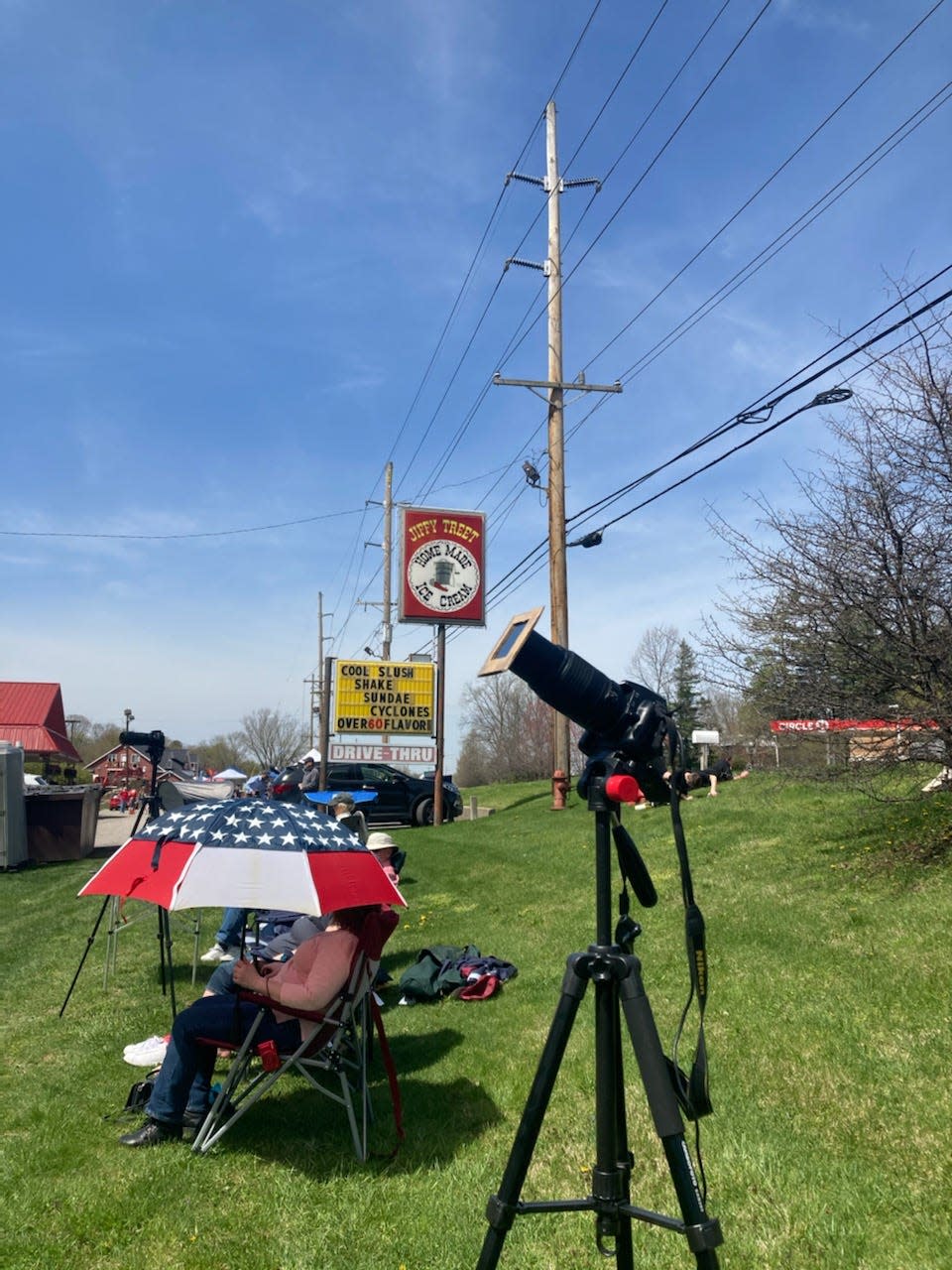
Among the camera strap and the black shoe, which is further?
the black shoe

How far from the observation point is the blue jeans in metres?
4.24

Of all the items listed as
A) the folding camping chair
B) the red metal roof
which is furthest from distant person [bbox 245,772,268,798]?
the red metal roof

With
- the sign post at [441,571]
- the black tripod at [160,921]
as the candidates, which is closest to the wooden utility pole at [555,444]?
the sign post at [441,571]

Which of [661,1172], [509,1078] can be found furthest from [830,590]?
[661,1172]

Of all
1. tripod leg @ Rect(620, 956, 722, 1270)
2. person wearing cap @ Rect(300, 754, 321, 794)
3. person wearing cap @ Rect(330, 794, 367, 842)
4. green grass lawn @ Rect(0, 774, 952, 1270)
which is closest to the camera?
tripod leg @ Rect(620, 956, 722, 1270)

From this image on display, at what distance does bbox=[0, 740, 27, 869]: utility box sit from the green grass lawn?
7.28 m

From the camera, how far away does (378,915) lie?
15.0 feet

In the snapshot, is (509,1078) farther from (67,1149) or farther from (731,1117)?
(67,1149)

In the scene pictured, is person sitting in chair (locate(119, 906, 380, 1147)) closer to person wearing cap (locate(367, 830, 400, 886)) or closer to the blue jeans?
the blue jeans

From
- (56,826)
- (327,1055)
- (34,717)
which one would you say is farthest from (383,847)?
(34,717)

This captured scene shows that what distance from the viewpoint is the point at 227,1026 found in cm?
425

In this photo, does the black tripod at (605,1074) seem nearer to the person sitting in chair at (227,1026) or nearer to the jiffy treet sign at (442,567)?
the person sitting in chair at (227,1026)

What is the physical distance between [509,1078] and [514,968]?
211 centimetres

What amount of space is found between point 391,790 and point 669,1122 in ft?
61.9
